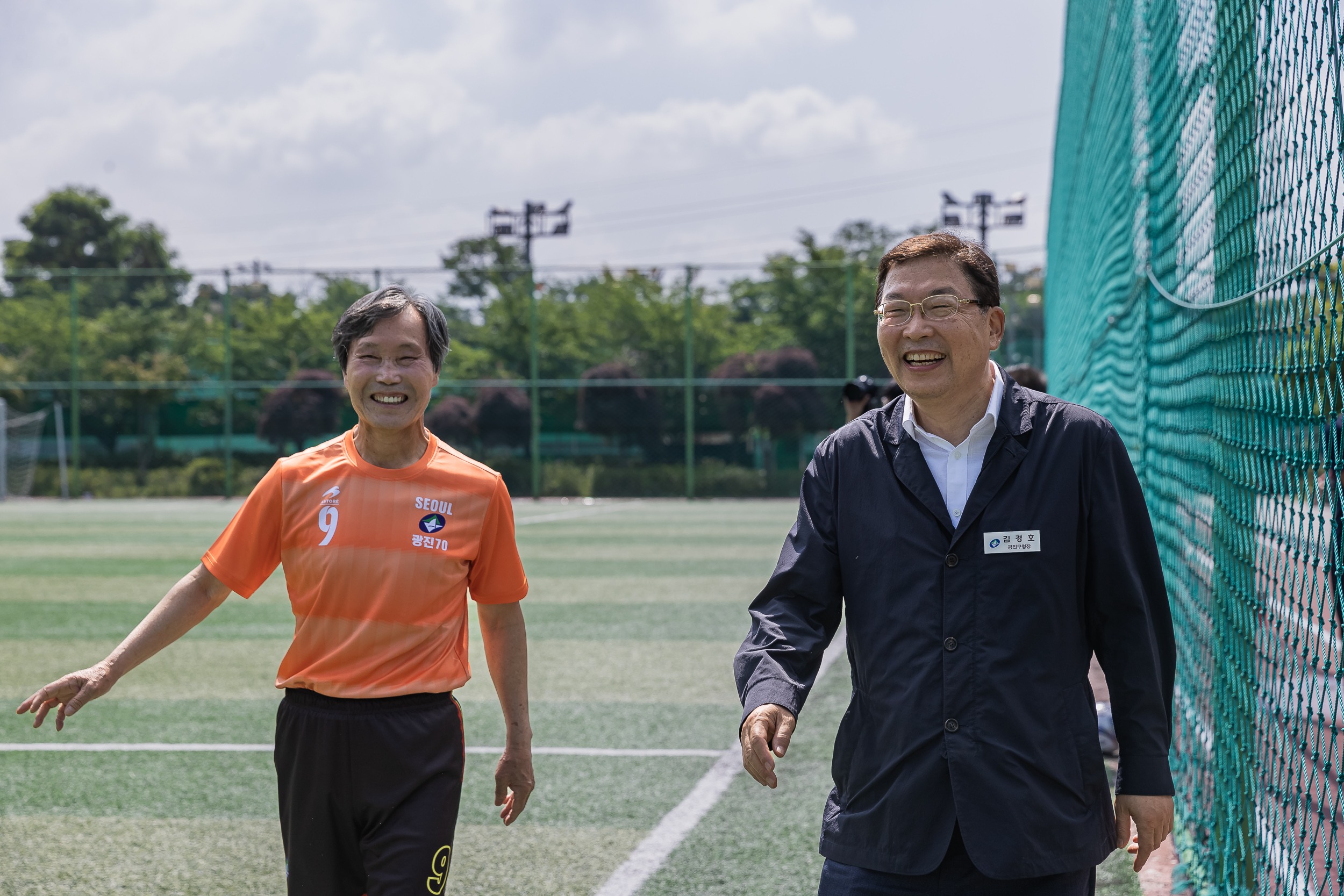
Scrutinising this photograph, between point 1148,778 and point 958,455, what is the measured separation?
67 cm

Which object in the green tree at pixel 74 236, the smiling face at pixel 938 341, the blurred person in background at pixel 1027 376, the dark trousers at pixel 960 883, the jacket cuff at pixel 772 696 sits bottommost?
the dark trousers at pixel 960 883

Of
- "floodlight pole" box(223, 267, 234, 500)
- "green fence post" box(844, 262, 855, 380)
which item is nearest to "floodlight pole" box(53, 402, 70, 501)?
"floodlight pole" box(223, 267, 234, 500)

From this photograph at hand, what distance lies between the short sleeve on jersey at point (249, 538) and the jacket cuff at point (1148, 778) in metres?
1.95

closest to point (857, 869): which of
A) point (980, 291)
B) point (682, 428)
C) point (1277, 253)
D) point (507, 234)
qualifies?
point (980, 291)

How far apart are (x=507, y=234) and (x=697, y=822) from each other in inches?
1731

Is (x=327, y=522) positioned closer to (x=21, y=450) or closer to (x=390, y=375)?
(x=390, y=375)

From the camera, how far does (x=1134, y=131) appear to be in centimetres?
548

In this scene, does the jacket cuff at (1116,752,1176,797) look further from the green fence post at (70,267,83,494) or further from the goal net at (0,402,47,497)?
the goal net at (0,402,47,497)

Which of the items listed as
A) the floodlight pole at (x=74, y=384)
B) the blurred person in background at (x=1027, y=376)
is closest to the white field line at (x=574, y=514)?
the floodlight pole at (x=74, y=384)

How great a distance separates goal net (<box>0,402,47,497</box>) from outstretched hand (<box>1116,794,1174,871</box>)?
3101cm

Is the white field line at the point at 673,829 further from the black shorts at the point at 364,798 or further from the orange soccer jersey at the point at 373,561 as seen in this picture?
the black shorts at the point at 364,798

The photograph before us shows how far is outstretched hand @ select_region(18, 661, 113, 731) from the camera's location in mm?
2867

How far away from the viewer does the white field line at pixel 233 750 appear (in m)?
6.13

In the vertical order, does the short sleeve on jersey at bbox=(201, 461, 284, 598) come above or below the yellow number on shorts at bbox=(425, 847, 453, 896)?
above
